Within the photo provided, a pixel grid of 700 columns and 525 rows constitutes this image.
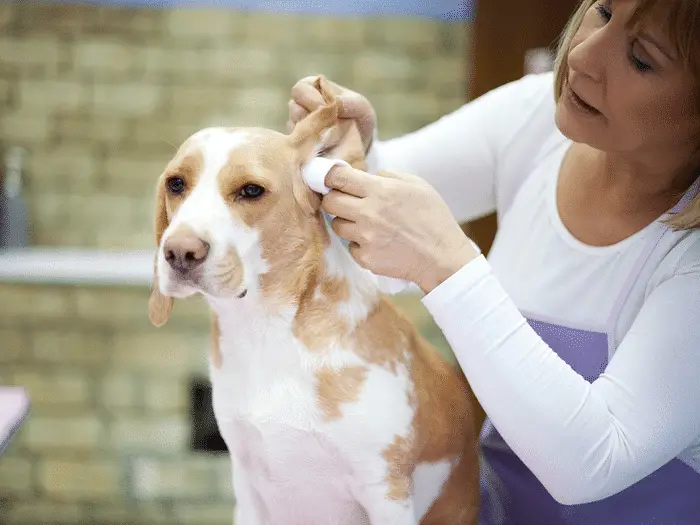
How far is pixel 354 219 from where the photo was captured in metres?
0.84

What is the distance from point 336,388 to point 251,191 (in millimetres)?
233

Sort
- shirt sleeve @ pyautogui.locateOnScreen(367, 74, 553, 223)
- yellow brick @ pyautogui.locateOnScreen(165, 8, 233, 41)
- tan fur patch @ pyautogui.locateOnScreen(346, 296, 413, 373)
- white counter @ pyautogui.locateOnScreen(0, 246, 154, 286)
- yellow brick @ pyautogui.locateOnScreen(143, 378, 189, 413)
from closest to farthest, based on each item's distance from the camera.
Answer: tan fur patch @ pyautogui.locateOnScreen(346, 296, 413, 373), shirt sleeve @ pyautogui.locateOnScreen(367, 74, 553, 223), white counter @ pyautogui.locateOnScreen(0, 246, 154, 286), yellow brick @ pyautogui.locateOnScreen(143, 378, 189, 413), yellow brick @ pyautogui.locateOnScreen(165, 8, 233, 41)

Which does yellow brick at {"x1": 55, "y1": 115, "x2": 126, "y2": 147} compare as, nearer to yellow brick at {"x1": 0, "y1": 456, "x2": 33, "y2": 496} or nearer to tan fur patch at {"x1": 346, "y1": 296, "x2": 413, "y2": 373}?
yellow brick at {"x1": 0, "y1": 456, "x2": 33, "y2": 496}

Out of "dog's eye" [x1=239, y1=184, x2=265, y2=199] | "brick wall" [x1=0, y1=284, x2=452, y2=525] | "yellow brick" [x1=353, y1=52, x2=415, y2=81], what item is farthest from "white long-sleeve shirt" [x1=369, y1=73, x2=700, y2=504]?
"yellow brick" [x1=353, y1=52, x2=415, y2=81]

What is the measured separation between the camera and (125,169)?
8.57 feet

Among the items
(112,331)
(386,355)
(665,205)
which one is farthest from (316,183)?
(112,331)

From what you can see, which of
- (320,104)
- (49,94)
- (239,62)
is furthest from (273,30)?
(320,104)

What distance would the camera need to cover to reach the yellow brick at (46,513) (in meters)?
2.52

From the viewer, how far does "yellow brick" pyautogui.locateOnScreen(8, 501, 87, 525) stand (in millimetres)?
2523

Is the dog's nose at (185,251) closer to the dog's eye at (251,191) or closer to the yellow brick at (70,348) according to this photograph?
the dog's eye at (251,191)

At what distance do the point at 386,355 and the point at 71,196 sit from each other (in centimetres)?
204

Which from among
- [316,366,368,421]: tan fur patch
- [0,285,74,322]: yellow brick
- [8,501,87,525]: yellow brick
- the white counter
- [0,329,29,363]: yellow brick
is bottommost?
[8,501,87,525]: yellow brick

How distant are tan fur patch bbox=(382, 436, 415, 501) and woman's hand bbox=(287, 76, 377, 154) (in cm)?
41

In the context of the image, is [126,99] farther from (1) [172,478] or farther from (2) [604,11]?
(2) [604,11]
